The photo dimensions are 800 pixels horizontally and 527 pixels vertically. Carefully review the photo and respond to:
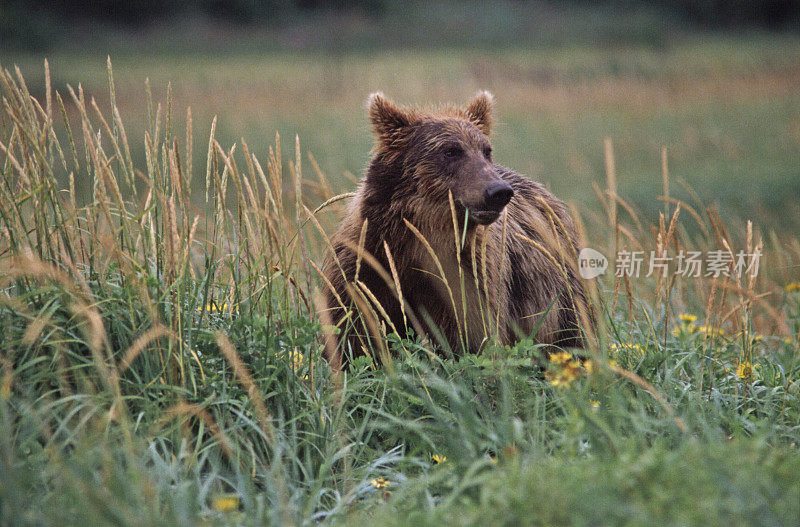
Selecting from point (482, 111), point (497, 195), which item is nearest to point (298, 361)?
point (497, 195)

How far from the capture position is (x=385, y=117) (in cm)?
391

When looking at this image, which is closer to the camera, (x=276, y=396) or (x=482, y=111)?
(x=276, y=396)

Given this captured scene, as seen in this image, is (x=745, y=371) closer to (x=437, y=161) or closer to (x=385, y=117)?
(x=437, y=161)

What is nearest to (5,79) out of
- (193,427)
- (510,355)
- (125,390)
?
(125,390)

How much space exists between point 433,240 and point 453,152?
0.48 meters

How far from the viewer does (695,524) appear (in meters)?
1.70

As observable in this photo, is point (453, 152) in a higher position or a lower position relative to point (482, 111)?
lower

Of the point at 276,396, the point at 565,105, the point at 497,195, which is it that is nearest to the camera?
the point at 276,396

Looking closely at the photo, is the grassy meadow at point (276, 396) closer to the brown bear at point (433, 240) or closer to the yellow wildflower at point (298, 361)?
the yellow wildflower at point (298, 361)

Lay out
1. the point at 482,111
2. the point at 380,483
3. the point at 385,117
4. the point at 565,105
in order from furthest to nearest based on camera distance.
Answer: the point at 565,105 < the point at 482,111 < the point at 385,117 < the point at 380,483

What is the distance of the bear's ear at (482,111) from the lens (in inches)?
166

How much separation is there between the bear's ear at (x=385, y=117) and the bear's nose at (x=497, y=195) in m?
0.77

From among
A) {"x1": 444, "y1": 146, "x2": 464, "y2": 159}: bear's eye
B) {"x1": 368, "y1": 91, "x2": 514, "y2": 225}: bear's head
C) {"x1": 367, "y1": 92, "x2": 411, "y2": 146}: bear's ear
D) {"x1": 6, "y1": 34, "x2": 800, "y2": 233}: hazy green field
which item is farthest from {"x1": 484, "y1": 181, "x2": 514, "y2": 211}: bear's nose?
{"x1": 6, "y1": 34, "x2": 800, "y2": 233}: hazy green field

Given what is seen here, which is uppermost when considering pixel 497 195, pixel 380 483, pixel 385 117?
pixel 385 117
